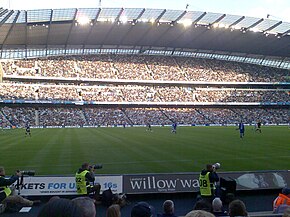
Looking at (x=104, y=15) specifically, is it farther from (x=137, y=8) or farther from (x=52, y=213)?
(x=52, y=213)

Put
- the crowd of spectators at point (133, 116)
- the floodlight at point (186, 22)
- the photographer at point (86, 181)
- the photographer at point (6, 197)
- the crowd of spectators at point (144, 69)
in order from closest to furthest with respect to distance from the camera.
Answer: the photographer at point (6, 197)
the photographer at point (86, 181)
the floodlight at point (186, 22)
the crowd of spectators at point (133, 116)
the crowd of spectators at point (144, 69)

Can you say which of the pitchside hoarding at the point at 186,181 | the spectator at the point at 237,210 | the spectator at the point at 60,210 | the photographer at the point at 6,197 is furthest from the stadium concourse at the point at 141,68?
the spectator at the point at 60,210

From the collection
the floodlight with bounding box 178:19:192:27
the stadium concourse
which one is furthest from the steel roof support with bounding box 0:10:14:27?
the floodlight with bounding box 178:19:192:27

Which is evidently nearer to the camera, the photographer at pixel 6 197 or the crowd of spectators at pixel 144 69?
the photographer at pixel 6 197

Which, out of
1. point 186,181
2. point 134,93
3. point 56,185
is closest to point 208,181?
point 186,181

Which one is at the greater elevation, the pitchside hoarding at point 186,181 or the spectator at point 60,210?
the spectator at point 60,210

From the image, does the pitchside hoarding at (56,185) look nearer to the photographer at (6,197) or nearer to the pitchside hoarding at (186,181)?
the pitchside hoarding at (186,181)

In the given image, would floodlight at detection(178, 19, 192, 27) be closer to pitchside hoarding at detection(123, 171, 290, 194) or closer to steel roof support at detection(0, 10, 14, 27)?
steel roof support at detection(0, 10, 14, 27)

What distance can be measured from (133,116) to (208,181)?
6761 centimetres

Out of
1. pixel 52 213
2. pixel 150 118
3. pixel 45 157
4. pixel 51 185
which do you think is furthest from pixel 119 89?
pixel 52 213

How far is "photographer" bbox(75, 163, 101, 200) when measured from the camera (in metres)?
11.5

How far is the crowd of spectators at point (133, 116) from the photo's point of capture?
234 ft

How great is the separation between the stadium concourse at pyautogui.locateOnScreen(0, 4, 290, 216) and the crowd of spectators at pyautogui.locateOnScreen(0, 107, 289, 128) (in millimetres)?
243

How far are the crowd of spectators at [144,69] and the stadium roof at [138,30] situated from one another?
5.43m
